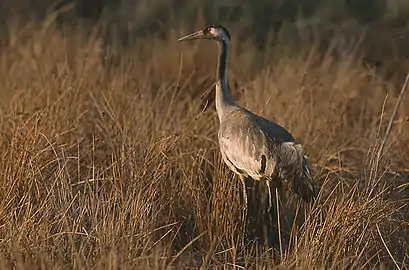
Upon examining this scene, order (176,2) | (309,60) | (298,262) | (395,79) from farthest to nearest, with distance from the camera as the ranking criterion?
1. (176,2)
2. (395,79)
3. (309,60)
4. (298,262)

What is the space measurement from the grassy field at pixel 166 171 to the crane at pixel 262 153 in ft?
0.42

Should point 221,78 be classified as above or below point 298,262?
above

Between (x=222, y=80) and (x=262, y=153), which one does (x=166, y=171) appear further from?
(x=222, y=80)

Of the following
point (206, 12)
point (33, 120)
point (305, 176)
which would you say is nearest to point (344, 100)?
point (305, 176)

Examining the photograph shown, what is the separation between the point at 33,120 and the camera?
5121mm

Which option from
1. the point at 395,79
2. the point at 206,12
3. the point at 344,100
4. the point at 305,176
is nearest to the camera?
the point at 305,176

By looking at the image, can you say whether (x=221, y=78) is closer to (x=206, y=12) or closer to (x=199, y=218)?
(x=199, y=218)

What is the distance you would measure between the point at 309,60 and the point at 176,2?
595 cm

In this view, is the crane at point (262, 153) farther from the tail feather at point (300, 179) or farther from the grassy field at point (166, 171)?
the grassy field at point (166, 171)

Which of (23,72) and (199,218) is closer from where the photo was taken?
(199,218)

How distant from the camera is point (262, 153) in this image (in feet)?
16.1

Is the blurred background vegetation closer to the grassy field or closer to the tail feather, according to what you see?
the grassy field

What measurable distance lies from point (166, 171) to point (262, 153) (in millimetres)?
519

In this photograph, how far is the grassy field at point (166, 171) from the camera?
4.00m
